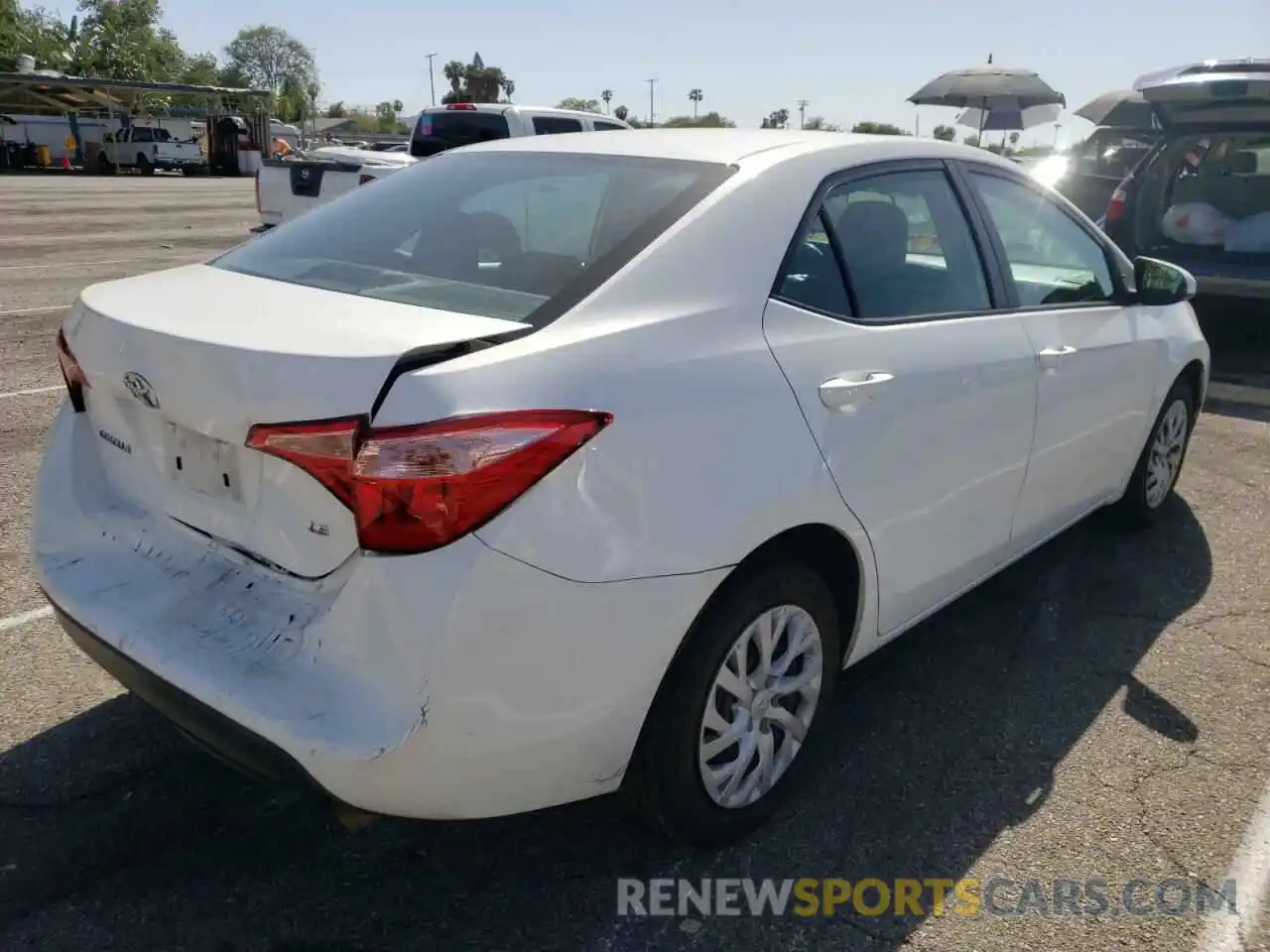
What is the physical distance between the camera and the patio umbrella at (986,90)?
13594mm

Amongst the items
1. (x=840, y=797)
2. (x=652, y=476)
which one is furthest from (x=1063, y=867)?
(x=652, y=476)

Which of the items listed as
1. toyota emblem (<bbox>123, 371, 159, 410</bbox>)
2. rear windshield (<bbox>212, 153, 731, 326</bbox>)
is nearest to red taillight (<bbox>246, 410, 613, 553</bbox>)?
rear windshield (<bbox>212, 153, 731, 326</bbox>)

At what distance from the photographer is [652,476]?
2.15 meters

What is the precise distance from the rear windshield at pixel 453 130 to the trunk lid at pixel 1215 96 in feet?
24.8

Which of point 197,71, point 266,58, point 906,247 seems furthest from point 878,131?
point 266,58

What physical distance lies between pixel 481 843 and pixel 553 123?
1198 centimetres

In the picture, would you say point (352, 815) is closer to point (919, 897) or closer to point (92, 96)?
point (919, 897)

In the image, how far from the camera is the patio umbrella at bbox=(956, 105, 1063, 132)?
50.4ft

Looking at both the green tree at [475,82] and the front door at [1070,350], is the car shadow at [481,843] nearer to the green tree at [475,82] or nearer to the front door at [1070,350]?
the front door at [1070,350]

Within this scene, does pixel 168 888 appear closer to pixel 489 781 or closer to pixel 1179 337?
pixel 489 781

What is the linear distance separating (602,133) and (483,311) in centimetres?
130

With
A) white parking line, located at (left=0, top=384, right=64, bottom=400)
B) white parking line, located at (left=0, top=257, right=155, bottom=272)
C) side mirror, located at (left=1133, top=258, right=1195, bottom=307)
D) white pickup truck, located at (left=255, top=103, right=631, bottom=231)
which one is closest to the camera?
side mirror, located at (left=1133, top=258, right=1195, bottom=307)

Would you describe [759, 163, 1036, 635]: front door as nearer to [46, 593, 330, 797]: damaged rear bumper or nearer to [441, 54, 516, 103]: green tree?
[46, 593, 330, 797]: damaged rear bumper

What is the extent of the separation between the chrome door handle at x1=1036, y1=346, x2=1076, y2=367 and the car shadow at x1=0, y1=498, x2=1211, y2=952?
1041 mm
